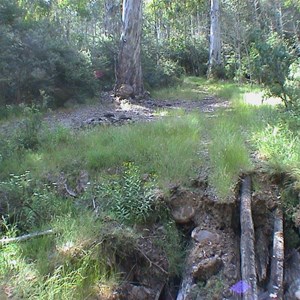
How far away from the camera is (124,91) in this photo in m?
10.1

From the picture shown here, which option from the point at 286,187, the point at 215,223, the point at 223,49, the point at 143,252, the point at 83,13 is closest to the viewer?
the point at 143,252

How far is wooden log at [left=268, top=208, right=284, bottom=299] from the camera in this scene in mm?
3293

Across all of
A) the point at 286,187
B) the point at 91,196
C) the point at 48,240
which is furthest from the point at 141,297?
the point at 286,187

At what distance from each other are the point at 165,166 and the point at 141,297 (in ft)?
5.46

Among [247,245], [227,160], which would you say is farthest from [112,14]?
[247,245]

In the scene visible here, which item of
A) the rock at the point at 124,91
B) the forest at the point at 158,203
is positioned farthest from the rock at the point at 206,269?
the rock at the point at 124,91

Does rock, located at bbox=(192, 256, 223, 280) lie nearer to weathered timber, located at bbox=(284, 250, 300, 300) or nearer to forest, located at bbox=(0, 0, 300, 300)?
forest, located at bbox=(0, 0, 300, 300)

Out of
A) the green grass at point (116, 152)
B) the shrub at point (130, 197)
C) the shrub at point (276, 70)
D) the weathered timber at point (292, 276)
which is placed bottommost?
the weathered timber at point (292, 276)

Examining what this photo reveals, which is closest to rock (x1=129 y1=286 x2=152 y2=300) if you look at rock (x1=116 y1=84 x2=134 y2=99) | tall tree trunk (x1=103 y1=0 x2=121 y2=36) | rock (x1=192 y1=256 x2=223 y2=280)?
rock (x1=192 y1=256 x2=223 y2=280)

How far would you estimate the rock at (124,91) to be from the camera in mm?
10117

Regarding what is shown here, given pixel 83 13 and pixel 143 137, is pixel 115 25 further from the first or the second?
pixel 143 137

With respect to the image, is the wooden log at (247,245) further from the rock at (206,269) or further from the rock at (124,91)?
the rock at (124,91)

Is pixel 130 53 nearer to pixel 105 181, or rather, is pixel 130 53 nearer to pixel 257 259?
pixel 105 181

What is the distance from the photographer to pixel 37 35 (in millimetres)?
9672
